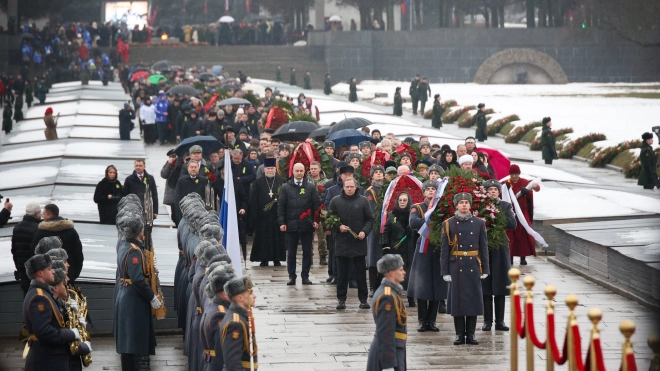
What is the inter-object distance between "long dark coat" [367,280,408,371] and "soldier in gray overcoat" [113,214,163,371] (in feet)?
7.85

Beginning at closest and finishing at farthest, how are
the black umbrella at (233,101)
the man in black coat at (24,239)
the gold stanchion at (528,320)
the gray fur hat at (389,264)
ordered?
the gold stanchion at (528,320)
the gray fur hat at (389,264)
the man in black coat at (24,239)
the black umbrella at (233,101)

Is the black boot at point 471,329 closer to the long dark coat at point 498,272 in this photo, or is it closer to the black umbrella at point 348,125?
the long dark coat at point 498,272

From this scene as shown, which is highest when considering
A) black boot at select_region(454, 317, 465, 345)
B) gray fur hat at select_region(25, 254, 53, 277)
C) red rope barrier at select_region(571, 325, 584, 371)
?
gray fur hat at select_region(25, 254, 53, 277)

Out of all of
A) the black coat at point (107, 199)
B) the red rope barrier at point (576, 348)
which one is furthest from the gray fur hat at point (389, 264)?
the black coat at point (107, 199)

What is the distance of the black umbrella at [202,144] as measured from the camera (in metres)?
18.5

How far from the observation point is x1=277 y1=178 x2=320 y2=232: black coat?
1563cm

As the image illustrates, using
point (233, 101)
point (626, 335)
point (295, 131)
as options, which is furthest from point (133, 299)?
point (233, 101)

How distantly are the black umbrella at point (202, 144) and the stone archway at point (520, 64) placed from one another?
1931 inches

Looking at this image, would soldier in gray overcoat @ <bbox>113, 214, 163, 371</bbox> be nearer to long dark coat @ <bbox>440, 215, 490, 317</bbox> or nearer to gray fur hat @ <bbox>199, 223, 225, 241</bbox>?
gray fur hat @ <bbox>199, 223, 225, 241</bbox>

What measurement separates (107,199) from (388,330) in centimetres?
857

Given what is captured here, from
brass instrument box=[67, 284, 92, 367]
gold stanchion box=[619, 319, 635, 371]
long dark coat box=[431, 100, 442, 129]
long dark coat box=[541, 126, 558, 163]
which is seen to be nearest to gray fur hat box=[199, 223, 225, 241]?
brass instrument box=[67, 284, 92, 367]

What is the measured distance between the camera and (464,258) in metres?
12.2

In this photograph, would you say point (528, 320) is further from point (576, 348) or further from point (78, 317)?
point (78, 317)

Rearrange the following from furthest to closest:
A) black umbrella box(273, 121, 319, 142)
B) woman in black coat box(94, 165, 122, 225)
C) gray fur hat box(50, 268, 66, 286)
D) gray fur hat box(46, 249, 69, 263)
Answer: black umbrella box(273, 121, 319, 142), woman in black coat box(94, 165, 122, 225), gray fur hat box(46, 249, 69, 263), gray fur hat box(50, 268, 66, 286)
